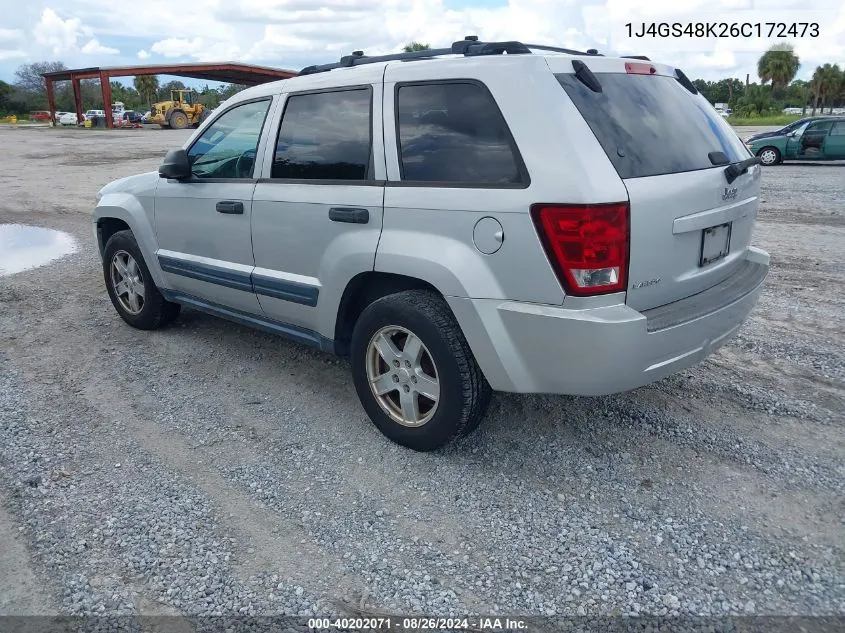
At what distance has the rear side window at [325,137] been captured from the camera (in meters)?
3.68

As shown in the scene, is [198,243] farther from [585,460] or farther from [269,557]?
[585,460]

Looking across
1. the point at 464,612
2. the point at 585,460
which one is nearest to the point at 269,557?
the point at 464,612

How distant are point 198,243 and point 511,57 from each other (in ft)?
8.40

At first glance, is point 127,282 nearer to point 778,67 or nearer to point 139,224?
point 139,224

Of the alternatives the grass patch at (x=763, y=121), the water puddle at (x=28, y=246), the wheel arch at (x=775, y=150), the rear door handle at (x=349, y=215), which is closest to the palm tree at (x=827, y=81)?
the grass patch at (x=763, y=121)

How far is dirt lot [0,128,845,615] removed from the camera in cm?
262

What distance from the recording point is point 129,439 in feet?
12.5

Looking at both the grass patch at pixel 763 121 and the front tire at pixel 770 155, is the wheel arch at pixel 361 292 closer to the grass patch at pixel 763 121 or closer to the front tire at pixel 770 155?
the front tire at pixel 770 155

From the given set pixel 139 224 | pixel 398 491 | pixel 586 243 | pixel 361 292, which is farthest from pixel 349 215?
pixel 139 224

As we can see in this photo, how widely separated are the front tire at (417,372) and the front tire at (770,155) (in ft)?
56.9

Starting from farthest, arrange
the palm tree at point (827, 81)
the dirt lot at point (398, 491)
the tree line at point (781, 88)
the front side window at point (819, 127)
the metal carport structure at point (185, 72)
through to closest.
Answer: the palm tree at point (827, 81)
the tree line at point (781, 88)
the metal carport structure at point (185, 72)
the front side window at point (819, 127)
the dirt lot at point (398, 491)

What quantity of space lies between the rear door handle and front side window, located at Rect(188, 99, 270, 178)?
904 millimetres

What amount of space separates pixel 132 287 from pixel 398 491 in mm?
3307

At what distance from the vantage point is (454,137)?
3281 mm
